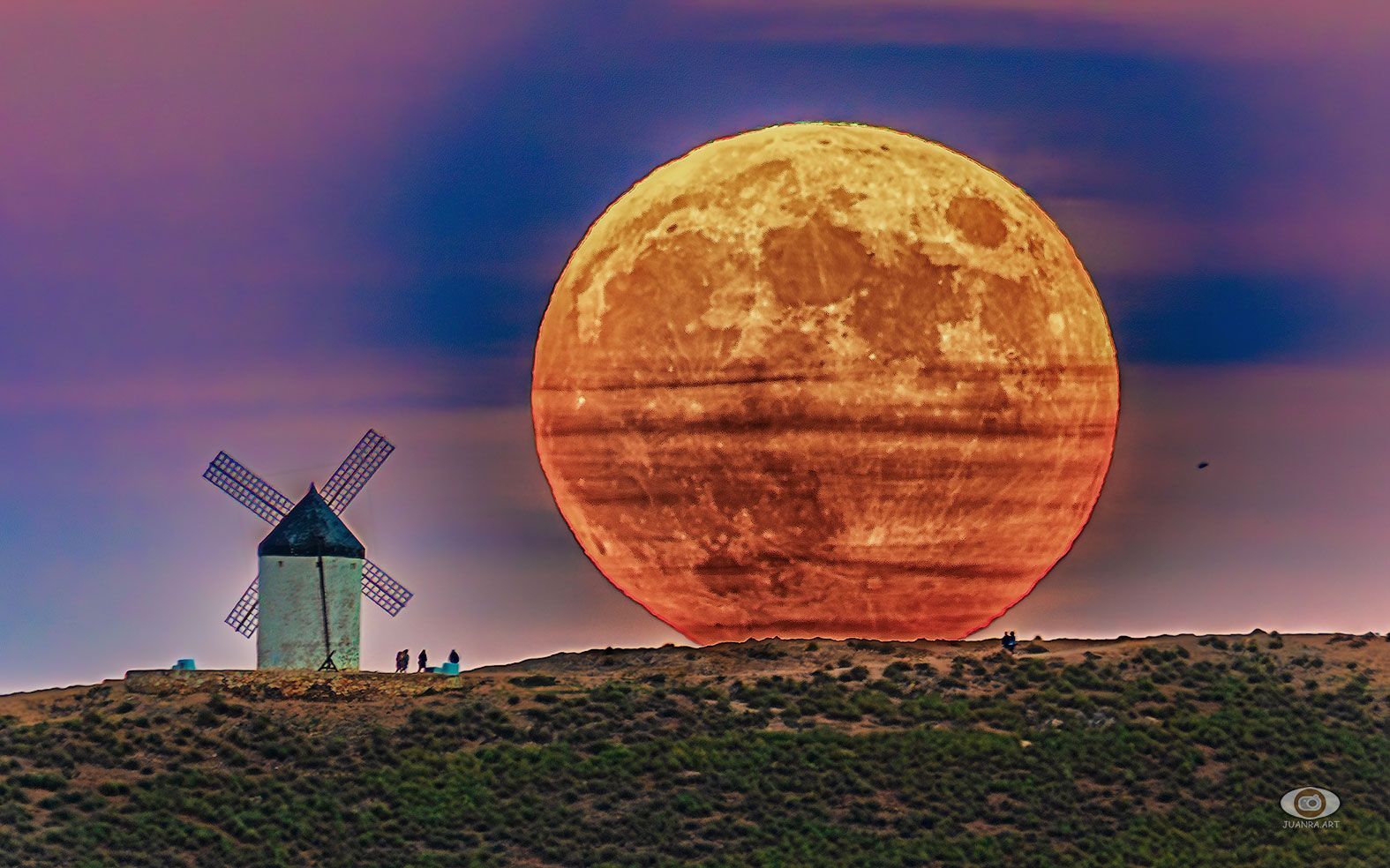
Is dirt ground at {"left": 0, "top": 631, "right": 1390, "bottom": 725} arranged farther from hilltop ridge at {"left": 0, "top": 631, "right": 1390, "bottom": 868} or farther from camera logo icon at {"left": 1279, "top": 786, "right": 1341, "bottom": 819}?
camera logo icon at {"left": 1279, "top": 786, "right": 1341, "bottom": 819}

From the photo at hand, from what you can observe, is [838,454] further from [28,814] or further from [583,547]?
[28,814]

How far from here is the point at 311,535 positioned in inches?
3410

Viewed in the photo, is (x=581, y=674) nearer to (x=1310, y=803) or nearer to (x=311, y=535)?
(x=311, y=535)

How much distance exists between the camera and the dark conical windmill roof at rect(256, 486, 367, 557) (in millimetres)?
86375

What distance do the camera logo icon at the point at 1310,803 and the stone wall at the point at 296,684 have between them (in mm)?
21241

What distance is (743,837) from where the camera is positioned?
6731cm

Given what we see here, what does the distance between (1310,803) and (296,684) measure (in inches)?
1027

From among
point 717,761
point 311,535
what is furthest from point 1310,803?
point 311,535

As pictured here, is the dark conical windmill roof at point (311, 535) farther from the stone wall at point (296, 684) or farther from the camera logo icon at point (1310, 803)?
the camera logo icon at point (1310, 803)

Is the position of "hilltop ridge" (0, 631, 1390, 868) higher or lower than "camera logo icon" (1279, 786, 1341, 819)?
higher

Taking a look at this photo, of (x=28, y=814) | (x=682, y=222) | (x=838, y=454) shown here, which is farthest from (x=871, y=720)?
(x=28, y=814)

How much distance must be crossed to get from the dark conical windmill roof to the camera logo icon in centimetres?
3017

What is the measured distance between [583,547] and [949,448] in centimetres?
1064

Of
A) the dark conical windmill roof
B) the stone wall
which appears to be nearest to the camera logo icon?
the stone wall
